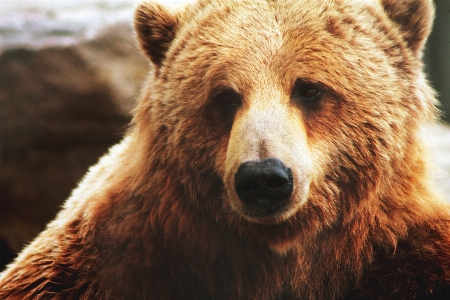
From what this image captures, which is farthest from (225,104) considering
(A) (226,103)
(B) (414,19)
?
(B) (414,19)

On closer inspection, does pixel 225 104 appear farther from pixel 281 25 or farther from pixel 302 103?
pixel 281 25

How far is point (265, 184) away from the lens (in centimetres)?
287

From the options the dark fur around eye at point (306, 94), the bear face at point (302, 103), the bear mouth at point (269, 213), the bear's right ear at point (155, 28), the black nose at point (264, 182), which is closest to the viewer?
the black nose at point (264, 182)

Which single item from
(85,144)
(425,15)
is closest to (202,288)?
(425,15)

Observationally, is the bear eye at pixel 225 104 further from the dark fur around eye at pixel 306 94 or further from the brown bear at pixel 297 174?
the dark fur around eye at pixel 306 94

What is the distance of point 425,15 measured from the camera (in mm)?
3531

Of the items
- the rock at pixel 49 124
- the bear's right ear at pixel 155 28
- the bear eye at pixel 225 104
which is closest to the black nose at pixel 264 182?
the bear eye at pixel 225 104

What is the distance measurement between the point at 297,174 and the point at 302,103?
19.0 inches

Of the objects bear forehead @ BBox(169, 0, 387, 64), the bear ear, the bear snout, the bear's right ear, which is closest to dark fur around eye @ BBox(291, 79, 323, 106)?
bear forehead @ BBox(169, 0, 387, 64)

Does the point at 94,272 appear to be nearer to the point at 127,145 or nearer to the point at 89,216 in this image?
the point at 89,216

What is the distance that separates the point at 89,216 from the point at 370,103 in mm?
1879

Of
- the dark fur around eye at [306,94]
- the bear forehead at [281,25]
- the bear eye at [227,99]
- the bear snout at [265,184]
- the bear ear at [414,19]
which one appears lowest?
the bear snout at [265,184]

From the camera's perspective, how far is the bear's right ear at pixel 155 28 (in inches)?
148

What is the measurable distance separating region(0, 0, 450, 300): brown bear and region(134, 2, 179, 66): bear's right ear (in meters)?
0.13
